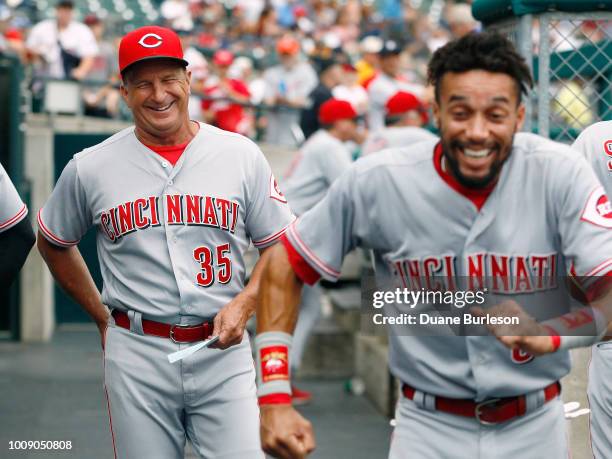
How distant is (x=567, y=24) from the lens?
6.66 meters

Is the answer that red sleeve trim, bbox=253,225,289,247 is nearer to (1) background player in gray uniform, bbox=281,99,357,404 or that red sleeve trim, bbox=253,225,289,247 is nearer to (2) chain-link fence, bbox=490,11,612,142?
(2) chain-link fence, bbox=490,11,612,142

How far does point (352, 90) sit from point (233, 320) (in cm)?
990

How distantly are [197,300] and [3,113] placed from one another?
7800 mm

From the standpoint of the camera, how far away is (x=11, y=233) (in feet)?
15.2

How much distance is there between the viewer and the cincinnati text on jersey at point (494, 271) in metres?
3.46

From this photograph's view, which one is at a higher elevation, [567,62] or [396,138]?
[567,62]

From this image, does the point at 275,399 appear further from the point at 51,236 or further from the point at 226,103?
the point at 226,103

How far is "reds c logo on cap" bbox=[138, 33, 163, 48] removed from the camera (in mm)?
4656

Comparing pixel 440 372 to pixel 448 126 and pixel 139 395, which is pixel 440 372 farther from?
pixel 139 395

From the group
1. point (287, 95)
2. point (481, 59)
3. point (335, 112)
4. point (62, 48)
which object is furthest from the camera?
point (287, 95)

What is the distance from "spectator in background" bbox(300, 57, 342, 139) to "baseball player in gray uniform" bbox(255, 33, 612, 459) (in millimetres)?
10109

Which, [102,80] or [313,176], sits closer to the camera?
[313,176]

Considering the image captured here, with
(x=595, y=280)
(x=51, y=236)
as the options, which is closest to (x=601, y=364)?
(x=595, y=280)

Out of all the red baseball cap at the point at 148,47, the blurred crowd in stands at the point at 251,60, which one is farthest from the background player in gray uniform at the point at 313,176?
the red baseball cap at the point at 148,47
